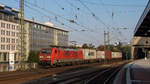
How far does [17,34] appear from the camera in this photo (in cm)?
8625

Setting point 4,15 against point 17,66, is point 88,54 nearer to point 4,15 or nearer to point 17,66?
point 17,66

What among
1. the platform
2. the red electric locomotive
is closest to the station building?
the red electric locomotive

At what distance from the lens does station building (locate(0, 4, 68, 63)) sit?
252 feet

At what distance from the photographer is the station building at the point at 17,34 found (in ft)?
252

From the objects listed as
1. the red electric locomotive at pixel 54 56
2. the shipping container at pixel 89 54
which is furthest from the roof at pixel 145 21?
the shipping container at pixel 89 54

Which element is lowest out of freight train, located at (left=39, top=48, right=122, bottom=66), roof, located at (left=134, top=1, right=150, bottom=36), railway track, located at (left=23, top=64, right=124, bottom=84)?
railway track, located at (left=23, top=64, right=124, bottom=84)

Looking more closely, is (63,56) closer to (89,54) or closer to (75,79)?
(89,54)

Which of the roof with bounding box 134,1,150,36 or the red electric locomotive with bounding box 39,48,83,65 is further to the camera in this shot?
the red electric locomotive with bounding box 39,48,83,65

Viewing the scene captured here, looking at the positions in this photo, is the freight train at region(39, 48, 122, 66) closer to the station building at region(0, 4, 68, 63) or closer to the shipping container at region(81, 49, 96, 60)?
the shipping container at region(81, 49, 96, 60)

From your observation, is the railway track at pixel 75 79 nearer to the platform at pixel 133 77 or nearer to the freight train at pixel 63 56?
the platform at pixel 133 77

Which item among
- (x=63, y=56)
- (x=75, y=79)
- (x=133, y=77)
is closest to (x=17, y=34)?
(x=63, y=56)

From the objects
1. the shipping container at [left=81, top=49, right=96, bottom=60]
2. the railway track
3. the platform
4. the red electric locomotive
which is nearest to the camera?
the platform

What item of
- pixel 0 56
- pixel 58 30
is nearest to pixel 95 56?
pixel 0 56

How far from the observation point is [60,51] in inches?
1292
